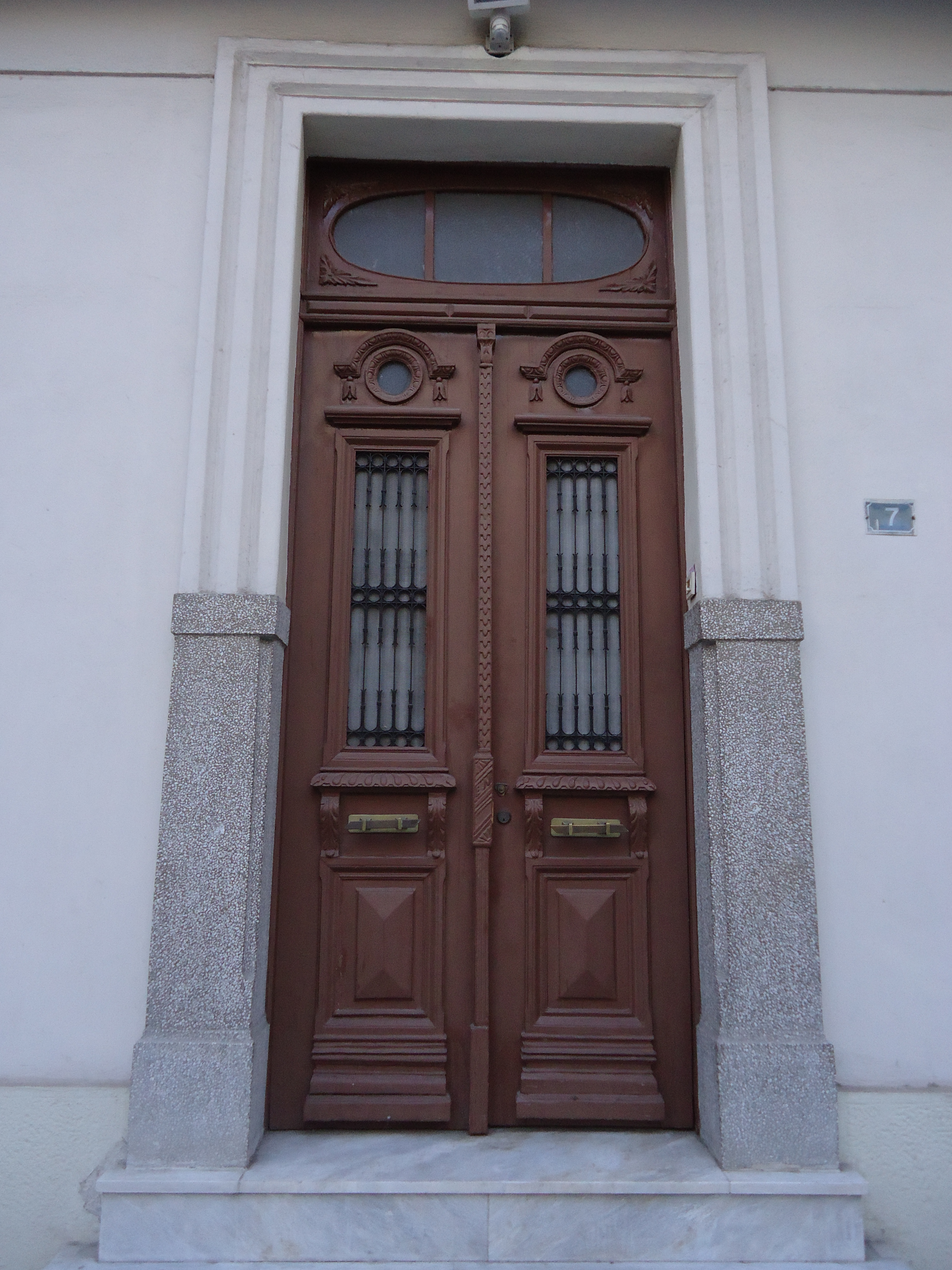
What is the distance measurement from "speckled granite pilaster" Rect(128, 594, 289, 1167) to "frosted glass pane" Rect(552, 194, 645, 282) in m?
2.10

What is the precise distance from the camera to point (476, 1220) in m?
3.19

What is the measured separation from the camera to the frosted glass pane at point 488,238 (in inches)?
169

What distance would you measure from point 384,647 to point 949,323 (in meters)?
2.79

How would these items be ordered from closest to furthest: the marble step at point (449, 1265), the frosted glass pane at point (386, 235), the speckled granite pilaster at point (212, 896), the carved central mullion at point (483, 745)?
the marble step at point (449, 1265) < the speckled granite pilaster at point (212, 896) < the carved central mullion at point (483, 745) < the frosted glass pane at point (386, 235)

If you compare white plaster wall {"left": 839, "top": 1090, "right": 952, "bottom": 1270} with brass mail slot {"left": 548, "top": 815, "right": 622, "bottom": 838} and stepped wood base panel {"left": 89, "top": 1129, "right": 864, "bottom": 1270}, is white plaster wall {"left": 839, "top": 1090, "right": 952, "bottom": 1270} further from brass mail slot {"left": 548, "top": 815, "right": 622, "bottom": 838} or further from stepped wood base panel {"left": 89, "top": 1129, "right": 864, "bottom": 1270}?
brass mail slot {"left": 548, "top": 815, "right": 622, "bottom": 838}

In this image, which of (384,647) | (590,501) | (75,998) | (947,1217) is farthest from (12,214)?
(947,1217)

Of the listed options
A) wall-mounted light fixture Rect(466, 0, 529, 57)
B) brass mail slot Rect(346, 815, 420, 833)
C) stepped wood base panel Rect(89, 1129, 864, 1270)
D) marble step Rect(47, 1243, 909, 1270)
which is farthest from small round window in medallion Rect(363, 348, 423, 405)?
marble step Rect(47, 1243, 909, 1270)

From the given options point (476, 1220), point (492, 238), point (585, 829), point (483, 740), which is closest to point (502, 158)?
point (492, 238)

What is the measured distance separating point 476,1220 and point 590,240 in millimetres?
4049

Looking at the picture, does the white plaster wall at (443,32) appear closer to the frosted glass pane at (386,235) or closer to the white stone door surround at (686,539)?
the white stone door surround at (686,539)

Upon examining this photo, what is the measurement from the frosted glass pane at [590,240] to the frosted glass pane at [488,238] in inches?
3.6

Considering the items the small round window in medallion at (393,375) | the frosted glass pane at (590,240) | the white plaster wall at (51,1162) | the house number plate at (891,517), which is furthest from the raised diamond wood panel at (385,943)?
the frosted glass pane at (590,240)

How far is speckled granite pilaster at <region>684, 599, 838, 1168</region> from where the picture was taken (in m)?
3.34

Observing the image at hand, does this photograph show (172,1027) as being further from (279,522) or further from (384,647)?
(279,522)
